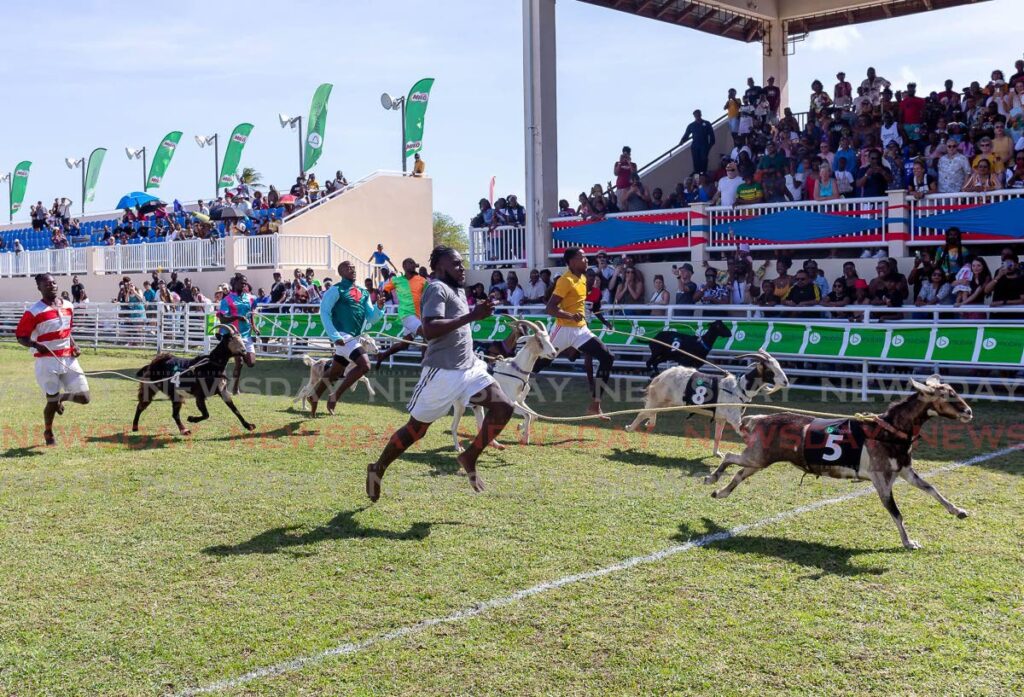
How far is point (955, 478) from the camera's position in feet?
28.9

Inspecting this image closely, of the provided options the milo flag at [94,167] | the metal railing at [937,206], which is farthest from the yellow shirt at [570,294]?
the milo flag at [94,167]

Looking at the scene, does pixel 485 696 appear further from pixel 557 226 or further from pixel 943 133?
pixel 557 226

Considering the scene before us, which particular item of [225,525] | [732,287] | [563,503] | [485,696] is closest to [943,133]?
[732,287]

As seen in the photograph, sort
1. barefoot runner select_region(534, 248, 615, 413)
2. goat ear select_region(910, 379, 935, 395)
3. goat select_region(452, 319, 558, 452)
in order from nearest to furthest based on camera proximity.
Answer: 1. goat ear select_region(910, 379, 935, 395)
2. goat select_region(452, 319, 558, 452)
3. barefoot runner select_region(534, 248, 615, 413)

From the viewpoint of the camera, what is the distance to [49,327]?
11.2m

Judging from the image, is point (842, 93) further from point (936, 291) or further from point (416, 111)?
point (416, 111)

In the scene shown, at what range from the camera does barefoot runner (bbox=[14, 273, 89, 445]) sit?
11.1 metres

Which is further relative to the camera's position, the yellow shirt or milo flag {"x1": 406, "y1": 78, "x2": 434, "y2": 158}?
milo flag {"x1": 406, "y1": 78, "x2": 434, "y2": 158}

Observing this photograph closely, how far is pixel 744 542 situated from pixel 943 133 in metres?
13.5

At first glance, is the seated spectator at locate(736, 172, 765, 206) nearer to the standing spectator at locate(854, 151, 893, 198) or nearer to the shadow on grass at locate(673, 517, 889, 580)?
the standing spectator at locate(854, 151, 893, 198)

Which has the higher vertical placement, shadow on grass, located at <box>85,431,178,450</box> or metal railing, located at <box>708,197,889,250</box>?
metal railing, located at <box>708,197,889,250</box>

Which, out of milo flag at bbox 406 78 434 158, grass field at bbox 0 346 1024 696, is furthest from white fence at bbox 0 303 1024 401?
milo flag at bbox 406 78 434 158

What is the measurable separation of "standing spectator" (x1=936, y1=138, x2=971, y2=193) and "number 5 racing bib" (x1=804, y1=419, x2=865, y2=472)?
1168cm

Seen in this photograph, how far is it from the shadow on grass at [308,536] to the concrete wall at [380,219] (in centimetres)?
2576
